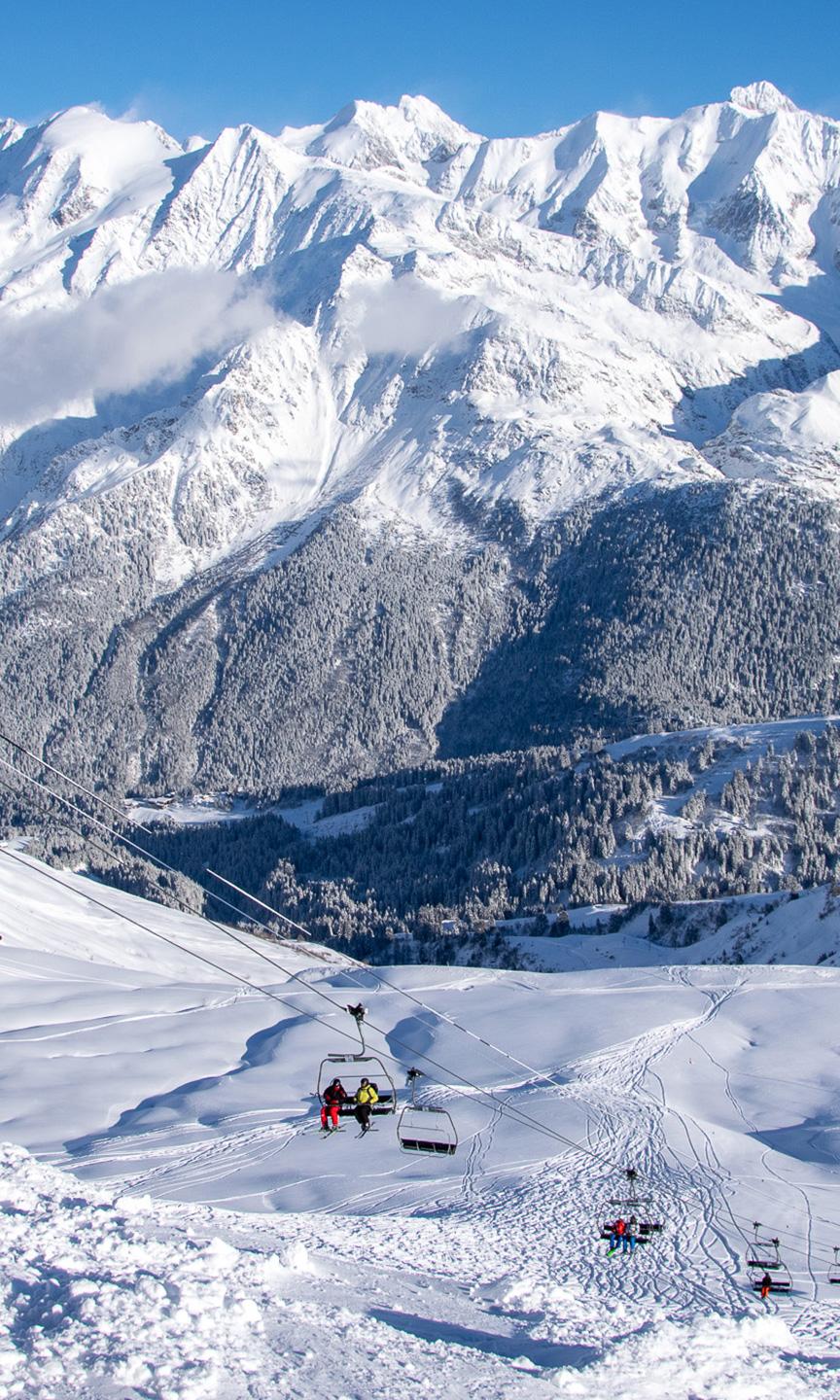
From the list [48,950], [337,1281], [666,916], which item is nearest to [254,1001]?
[48,950]

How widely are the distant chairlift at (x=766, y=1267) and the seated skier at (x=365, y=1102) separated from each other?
11.9 meters

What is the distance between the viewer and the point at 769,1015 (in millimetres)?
78500

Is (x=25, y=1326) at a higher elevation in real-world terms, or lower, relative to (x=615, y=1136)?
higher

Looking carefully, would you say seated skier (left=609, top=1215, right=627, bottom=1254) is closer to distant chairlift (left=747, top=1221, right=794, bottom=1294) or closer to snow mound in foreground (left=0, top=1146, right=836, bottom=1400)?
distant chairlift (left=747, top=1221, right=794, bottom=1294)

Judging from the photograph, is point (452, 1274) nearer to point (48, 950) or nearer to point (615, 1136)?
point (615, 1136)

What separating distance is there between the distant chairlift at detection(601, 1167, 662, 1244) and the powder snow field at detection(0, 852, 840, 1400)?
57 centimetres

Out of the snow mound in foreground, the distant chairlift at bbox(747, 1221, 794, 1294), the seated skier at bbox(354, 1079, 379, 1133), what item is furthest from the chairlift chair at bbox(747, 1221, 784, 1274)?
the seated skier at bbox(354, 1079, 379, 1133)

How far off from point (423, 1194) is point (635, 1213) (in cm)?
745

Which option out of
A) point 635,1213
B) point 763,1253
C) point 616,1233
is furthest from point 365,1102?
point 763,1253

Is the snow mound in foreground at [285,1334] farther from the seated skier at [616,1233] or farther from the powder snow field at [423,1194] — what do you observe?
the seated skier at [616,1233]

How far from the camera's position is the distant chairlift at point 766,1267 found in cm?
3638

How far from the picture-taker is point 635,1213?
4412 cm

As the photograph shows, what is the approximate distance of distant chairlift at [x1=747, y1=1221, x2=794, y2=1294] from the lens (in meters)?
36.4

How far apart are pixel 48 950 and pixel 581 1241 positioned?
86.2 m
